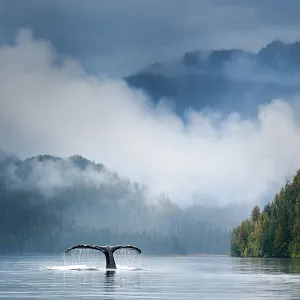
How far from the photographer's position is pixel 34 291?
242ft

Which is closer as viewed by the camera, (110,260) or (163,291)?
(163,291)

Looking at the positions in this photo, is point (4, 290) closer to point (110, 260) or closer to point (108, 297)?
point (108, 297)

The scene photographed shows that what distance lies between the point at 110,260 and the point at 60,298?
194 feet

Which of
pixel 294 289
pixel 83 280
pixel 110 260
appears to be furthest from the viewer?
pixel 110 260

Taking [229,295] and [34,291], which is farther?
[34,291]

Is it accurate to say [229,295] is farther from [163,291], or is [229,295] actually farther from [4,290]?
[4,290]

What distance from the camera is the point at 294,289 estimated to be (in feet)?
247

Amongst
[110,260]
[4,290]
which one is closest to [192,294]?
[4,290]

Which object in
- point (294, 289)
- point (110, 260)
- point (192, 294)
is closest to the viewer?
point (192, 294)

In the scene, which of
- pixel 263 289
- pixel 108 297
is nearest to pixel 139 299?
pixel 108 297

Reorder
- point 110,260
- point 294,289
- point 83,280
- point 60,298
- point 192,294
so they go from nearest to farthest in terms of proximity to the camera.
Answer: point 60,298
point 192,294
point 294,289
point 83,280
point 110,260

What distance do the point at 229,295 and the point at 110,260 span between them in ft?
187

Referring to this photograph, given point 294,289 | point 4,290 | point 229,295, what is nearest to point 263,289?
point 294,289

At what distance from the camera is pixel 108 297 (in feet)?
220
